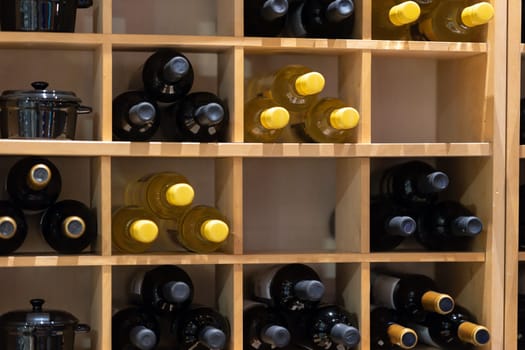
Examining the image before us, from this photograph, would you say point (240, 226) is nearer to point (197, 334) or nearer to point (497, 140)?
point (197, 334)

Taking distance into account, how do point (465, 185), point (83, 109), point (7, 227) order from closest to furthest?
1. point (7, 227)
2. point (83, 109)
3. point (465, 185)

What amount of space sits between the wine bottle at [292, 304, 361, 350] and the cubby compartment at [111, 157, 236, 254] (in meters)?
0.28

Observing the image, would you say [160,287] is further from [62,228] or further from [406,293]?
[406,293]

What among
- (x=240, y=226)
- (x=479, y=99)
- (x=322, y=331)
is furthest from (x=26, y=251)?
(x=479, y=99)

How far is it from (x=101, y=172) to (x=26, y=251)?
278 millimetres

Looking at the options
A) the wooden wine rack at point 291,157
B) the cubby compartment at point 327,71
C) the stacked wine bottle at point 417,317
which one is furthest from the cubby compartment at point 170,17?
the stacked wine bottle at point 417,317

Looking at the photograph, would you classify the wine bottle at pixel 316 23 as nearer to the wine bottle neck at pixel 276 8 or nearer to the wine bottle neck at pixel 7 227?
the wine bottle neck at pixel 276 8

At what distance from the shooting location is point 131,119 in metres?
1.84

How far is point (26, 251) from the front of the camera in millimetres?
1979

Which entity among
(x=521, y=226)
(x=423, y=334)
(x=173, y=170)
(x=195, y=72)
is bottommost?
(x=423, y=334)

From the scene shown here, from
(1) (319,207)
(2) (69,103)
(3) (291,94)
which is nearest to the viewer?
(2) (69,103)

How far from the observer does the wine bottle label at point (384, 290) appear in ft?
6.59

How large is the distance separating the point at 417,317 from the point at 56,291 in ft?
2.44

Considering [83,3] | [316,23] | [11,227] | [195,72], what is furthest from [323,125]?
[11,227]
